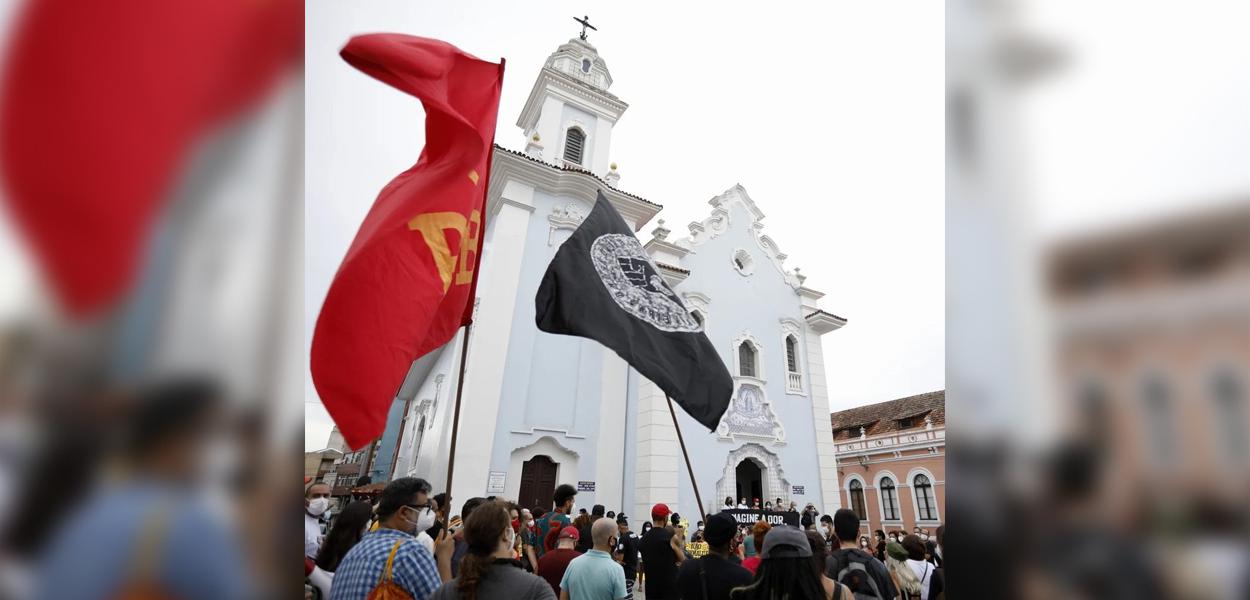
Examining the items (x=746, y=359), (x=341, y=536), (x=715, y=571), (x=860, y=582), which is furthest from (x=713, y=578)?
(x=746, y=359)

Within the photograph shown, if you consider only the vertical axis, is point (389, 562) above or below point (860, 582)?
above

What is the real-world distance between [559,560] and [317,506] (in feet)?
6.96

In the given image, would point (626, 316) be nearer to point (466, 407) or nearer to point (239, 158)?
point (239, 158)

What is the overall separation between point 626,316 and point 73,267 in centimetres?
397

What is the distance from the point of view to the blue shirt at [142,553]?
678 millimetres

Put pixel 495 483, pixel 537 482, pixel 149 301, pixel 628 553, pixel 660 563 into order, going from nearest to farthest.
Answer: pixel 149 301
pixel 660 563
pixel 628 553
pixel 495 483
pixel 537 482

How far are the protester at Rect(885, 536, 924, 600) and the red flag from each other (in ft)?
11.8

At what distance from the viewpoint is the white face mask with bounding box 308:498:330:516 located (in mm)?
4966

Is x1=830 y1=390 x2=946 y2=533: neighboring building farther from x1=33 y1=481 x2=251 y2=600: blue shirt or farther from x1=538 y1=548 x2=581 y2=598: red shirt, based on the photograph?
x1=33 y1=481 x2=251 y2=600: blue shirt

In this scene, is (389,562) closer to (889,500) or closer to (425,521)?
(425,521)

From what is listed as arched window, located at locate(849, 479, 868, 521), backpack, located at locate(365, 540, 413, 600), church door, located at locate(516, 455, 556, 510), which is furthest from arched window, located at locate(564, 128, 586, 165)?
arched window, located at locate(849, 479, 868, 521)

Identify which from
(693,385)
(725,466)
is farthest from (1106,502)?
(725,466)

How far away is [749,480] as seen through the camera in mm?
14867

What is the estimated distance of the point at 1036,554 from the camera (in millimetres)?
486
